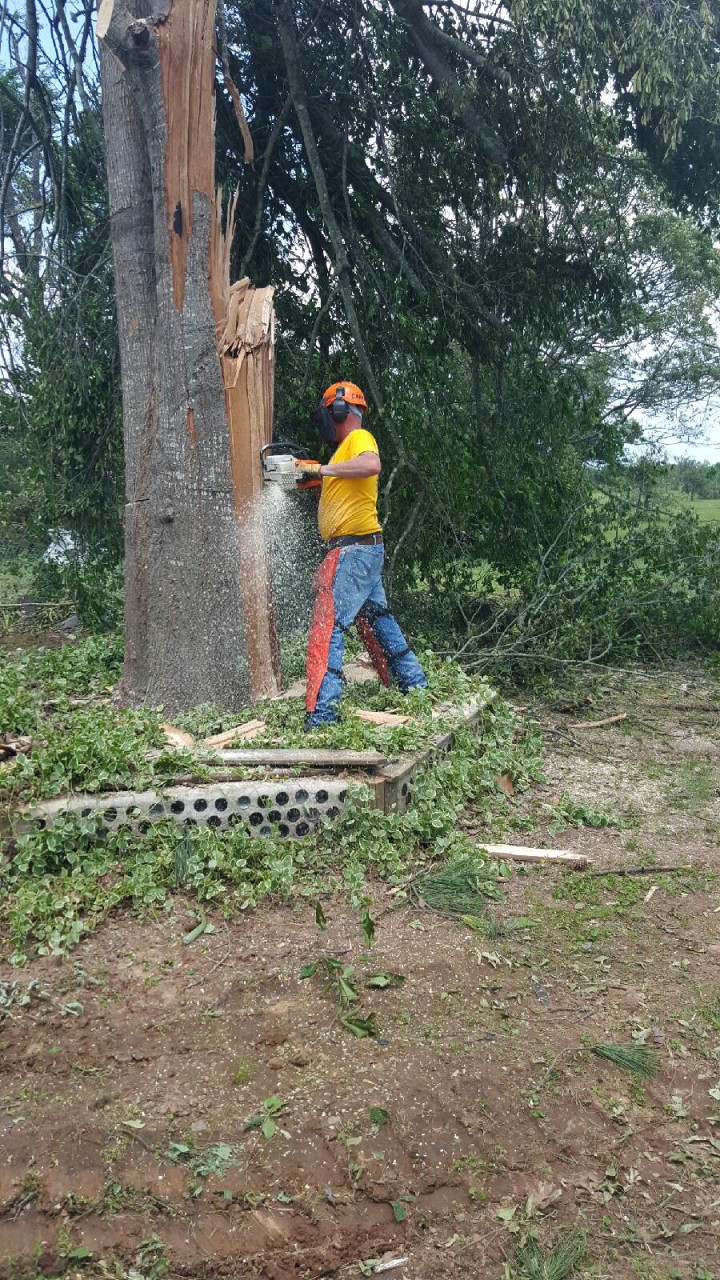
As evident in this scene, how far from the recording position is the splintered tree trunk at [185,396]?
5.28 m

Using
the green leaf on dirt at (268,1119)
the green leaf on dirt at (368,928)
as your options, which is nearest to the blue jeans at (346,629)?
the green leaf on dirt at (368,928)

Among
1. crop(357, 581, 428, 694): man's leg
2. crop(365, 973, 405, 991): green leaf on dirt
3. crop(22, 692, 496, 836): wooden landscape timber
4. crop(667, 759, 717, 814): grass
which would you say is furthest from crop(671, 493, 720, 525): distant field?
crop(365, 973, 405, 991): green leaf on dirt

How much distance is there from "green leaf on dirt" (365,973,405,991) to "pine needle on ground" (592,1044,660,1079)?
618mm

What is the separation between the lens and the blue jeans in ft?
16.2

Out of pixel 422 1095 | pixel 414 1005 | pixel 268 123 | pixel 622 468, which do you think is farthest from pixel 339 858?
pixel 622 468

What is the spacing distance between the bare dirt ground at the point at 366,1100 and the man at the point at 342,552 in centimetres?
133

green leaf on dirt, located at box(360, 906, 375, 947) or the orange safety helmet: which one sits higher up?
the orange safety helmet

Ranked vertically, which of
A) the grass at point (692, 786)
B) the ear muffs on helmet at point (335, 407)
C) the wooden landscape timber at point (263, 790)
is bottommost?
the grass at point (692, 786)

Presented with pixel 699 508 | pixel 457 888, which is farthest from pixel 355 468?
pixel 699 508

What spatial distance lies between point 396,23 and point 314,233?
1.59m

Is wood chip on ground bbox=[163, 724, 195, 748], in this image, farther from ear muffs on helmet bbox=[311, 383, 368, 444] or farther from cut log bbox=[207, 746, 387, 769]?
ear muffs on helmet bbox=[311, 383, 368, 444]

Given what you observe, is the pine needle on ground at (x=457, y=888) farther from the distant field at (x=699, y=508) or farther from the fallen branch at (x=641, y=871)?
the distant field at (x=699, y=508)

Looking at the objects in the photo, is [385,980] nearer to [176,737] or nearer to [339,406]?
[176,737]

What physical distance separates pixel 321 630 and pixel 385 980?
2.12 m
